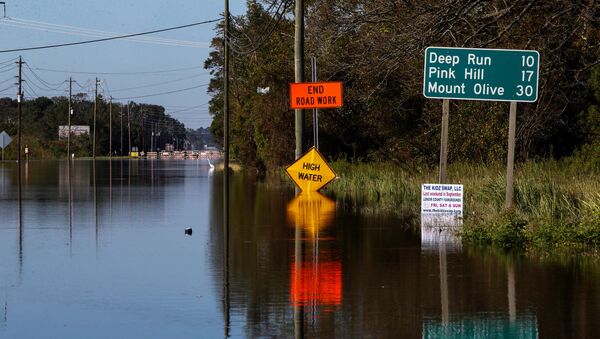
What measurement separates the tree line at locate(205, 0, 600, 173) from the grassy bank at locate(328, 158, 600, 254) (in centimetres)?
187

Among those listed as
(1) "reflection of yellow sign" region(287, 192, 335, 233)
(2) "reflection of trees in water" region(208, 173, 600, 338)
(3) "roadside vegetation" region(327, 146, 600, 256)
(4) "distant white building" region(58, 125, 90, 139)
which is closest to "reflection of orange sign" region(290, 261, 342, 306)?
(2) "reflection of trees in water" region(208, 173, 600, 338)

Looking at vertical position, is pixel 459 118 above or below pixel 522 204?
above

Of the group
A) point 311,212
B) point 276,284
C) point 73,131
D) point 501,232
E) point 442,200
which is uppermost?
point 73,131

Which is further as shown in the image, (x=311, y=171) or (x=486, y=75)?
(x=311, y=171)

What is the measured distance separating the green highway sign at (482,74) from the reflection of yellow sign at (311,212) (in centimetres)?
409

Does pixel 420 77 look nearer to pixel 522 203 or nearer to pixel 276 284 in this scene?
pixel 522 203

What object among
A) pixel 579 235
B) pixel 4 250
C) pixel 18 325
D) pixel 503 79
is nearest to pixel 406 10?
pixel 503 79

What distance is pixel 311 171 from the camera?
25828 mm

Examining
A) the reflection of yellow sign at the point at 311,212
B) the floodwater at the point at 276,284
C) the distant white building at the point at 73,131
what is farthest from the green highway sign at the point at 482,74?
the distant white building at the point at 73,131

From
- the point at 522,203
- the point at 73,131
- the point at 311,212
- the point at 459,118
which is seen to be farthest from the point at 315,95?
the point at 73,131

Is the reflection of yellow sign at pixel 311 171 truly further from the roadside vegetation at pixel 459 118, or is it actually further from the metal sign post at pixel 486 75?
the metal sign post at pixel 486 75

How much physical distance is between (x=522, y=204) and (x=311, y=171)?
615 cm

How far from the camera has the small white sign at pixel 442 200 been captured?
20.9 meters

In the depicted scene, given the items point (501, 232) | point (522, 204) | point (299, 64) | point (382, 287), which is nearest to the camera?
point (382, 287)
